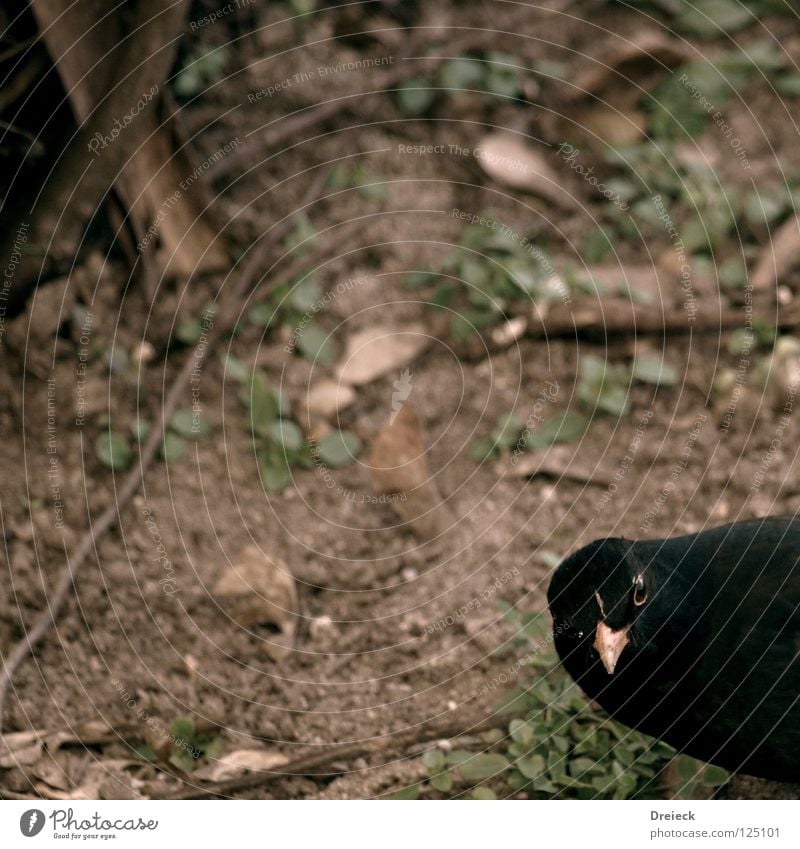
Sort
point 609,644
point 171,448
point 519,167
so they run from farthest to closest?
point 519,167
point 171,448
point 609,644

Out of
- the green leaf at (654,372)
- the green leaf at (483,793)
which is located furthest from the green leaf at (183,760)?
the green leaf at (654,372)

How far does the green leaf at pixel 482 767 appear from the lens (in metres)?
1.35

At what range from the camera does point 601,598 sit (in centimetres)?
113

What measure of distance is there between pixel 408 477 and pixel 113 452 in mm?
527

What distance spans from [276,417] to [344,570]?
315mm

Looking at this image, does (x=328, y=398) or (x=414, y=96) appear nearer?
(x=328, y=398)

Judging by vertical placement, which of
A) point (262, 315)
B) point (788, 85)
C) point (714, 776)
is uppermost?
point (788, 85)

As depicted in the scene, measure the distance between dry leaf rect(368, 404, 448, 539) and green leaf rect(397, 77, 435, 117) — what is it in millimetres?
675

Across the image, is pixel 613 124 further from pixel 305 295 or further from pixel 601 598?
pixel 601 598

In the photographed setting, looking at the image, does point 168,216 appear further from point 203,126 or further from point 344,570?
point 344,570

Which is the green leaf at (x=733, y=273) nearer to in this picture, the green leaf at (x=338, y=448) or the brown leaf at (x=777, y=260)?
the brown leaf at (x=777, y=260)

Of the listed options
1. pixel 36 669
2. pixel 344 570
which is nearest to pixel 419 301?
pixel 344 570

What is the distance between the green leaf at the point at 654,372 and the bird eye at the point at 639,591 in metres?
0.63

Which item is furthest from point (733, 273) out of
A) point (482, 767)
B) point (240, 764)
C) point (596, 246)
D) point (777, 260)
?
point (240, 764)
